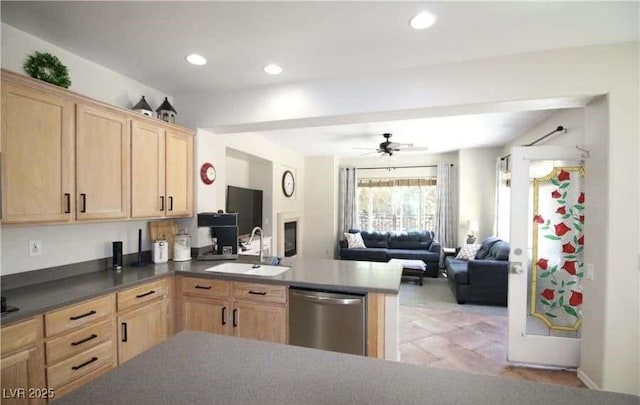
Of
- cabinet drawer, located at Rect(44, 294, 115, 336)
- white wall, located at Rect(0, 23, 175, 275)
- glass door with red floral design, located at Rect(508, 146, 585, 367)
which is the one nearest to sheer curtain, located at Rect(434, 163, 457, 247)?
glass door with red floral design, located at Rect(508, 146, 585, 367)

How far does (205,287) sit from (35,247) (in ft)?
3.92

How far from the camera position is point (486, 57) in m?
2.29

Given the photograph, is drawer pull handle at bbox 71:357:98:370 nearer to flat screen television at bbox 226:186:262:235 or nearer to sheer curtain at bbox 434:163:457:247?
flat screen television at bbox 226:186:262:235

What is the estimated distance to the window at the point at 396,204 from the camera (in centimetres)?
682

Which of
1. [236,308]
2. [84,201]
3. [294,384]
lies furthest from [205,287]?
[294,384]

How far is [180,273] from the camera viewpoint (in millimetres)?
2580

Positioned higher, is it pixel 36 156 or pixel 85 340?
pixel 36 156

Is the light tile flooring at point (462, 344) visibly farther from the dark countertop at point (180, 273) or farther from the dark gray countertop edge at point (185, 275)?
the dark gray countertop edge at point (185, 275)

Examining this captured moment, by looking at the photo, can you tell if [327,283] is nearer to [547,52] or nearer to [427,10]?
[427,10]

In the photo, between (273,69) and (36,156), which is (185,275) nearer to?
(36,156)

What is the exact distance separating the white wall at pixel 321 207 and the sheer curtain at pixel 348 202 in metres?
0.23

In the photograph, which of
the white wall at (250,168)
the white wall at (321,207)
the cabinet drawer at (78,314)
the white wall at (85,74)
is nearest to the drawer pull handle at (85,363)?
the cabinet drawer at (78,314)

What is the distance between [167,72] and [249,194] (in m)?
2.53

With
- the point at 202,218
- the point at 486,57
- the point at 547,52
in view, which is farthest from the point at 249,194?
the point at 547,52
